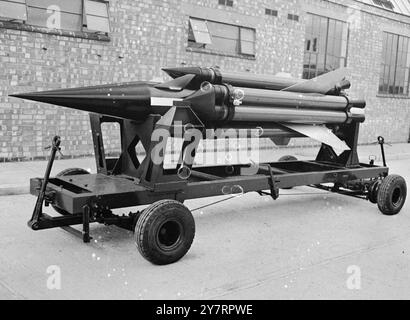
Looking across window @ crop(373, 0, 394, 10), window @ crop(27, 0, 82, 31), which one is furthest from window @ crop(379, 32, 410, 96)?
window @ crop(27, 0, 82, 31)

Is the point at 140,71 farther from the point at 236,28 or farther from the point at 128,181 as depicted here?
the point at 128,181

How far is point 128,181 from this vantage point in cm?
556

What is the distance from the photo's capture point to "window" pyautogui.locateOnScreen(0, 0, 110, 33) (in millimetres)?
9773

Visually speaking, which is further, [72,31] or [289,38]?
[289,38]

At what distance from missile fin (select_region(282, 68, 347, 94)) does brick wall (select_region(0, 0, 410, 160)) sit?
5.26 meters

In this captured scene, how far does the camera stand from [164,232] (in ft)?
15.8

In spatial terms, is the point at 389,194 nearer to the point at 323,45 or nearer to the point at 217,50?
the point at 217,50

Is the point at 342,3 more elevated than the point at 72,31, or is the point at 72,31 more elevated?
the point at 342,3

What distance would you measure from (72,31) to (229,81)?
6.01 meters

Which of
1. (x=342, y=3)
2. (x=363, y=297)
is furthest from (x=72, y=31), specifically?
(x=342, y=3)

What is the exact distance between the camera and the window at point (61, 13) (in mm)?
9773

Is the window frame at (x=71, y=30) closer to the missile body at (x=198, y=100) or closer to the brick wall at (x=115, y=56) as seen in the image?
the brick wall at (x=115, y=56)

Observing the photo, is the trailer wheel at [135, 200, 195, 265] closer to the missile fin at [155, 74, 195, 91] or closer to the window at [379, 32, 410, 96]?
the missile fin at [155, 74, 195, 91]

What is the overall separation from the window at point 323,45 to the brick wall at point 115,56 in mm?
469
